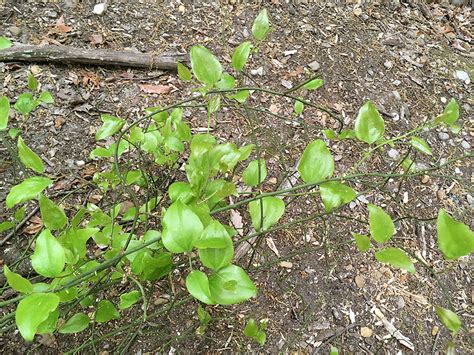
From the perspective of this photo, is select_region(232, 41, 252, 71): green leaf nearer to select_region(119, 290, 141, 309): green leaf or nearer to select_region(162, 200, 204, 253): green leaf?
select_region(162, 200, 204, 253): green leaf

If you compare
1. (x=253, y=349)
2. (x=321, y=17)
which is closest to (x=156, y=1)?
(x=321, y=17)

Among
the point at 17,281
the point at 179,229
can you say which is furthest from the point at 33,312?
the point at 179,229

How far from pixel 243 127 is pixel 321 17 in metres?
0.96

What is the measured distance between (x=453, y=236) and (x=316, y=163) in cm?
29

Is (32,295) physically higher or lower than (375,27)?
higher

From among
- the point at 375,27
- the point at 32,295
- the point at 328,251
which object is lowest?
the point at 328,251

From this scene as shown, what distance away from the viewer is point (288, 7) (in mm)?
2527

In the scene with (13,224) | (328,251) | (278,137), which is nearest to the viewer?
(13,224)

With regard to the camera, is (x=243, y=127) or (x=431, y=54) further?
(x=431, y=54)

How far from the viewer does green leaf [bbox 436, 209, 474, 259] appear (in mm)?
791

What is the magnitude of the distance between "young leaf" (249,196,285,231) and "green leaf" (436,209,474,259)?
1.02ft

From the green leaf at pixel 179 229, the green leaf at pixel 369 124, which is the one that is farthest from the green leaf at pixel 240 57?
the green leaf at pixel 179 229

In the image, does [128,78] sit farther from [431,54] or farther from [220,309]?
[431,54]

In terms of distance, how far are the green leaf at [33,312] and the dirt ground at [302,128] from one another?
52 cm
